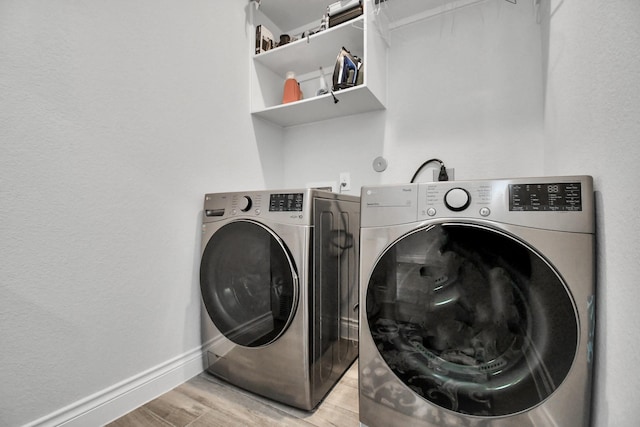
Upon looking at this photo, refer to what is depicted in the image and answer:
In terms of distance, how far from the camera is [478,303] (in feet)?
2.46

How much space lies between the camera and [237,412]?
1057mm

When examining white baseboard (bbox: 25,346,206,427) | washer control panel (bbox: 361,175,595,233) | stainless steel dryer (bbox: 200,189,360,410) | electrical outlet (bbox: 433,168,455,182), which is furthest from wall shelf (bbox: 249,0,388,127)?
white baseboard (bbox: 25,346,206,427)

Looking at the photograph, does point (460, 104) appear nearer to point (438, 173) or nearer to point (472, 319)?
point (438, 173)

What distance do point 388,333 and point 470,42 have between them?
5.13 feet

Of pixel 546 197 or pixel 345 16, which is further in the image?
pixel 345 16

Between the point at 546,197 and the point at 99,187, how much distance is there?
1.47m

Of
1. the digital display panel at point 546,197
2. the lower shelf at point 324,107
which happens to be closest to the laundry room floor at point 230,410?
the digital display panel at point 546,197

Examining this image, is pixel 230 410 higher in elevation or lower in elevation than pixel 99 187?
lower

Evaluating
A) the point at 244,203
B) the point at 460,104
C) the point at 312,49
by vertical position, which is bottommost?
the point at 244,203

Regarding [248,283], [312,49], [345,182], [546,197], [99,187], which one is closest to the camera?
[546,197]

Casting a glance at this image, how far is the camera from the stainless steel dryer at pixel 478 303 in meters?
0.66

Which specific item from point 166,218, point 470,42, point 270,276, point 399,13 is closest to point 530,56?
point 470,42

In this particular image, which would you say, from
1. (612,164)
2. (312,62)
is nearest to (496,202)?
(612,164)

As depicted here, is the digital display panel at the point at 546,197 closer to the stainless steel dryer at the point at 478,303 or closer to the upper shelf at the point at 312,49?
the stainless steel dryer at the point at 478,303
